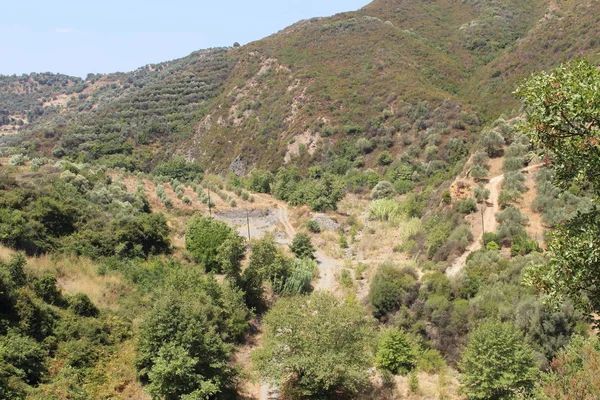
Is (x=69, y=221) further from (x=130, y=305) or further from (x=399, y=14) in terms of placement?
(x=399, y=14)

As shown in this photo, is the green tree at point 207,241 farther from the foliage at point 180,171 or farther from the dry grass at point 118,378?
the foliage at point 180,171

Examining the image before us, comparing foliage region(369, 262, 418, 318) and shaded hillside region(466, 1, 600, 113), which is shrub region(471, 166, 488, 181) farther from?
shaded hillside region(466, 1, 600, 113)

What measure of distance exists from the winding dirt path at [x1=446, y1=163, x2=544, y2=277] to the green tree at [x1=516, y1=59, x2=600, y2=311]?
65.0 feet

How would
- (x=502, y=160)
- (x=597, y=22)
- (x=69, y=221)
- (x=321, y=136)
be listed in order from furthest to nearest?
(x=321, y=136) → (x=597, y=22) → (x=502, y=160) → (x=69, y=221)

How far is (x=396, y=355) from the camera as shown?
20.1 m

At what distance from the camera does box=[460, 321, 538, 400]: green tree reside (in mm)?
15727

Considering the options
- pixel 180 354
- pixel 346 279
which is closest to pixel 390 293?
pixel 346 279

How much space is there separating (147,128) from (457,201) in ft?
221

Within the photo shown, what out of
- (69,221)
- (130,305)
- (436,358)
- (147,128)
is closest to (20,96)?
(147,128)

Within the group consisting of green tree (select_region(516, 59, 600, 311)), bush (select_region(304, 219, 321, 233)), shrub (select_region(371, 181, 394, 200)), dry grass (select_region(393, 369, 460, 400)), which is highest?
green tree (select_region(516, 59, 600, 311))

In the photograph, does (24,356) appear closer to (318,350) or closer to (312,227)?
(318,350)

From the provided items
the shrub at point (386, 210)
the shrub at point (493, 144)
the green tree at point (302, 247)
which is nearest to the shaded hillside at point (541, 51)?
the shrub at point (493, 144)

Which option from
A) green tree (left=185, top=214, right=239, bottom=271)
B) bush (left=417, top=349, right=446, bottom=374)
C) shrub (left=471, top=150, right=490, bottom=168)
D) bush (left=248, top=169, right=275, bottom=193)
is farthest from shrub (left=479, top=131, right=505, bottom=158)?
bush (left=248, top=169, right=275, bottom=193)

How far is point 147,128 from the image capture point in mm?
87438
